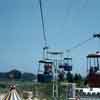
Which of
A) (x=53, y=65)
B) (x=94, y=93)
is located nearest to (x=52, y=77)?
(x=53, y=65)

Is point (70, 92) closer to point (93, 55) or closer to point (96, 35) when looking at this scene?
point (93, 55)

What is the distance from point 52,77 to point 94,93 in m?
11.9

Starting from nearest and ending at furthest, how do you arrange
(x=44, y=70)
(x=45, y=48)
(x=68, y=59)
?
1. (x=45, y=48)
2. (x=68, y=59)
3. (x=44, y=70)

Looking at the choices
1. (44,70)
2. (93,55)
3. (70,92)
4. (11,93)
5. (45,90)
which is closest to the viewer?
(11,93)

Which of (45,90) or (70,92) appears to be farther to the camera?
(45,90)

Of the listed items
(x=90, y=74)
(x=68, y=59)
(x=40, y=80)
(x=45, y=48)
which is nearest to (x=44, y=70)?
(x=40, y=80)

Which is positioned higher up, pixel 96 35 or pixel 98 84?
pixel 96 35

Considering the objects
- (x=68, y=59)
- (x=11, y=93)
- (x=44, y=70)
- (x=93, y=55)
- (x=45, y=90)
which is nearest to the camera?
(x=11, y=93)

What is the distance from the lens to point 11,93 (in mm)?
24203

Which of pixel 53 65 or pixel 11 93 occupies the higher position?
pixel 53 65

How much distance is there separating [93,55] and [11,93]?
969cm

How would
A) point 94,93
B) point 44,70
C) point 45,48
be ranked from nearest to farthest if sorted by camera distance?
1. point 45,48
2. point 44,70
3. point 94,93

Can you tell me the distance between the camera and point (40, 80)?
55469 mm

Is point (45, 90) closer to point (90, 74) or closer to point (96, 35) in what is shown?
point (90, 74)
